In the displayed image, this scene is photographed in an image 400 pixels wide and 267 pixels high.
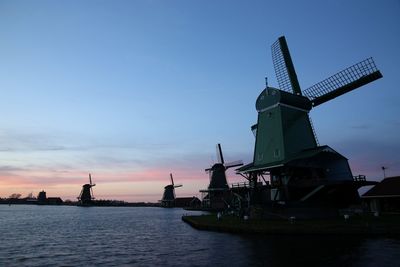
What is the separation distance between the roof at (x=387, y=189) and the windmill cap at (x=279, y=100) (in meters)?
14.7

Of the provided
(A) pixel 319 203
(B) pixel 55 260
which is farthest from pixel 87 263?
(A) pixel 319 203

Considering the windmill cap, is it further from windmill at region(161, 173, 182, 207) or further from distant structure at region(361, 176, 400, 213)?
windmill at region(161, 173, 182, 207)

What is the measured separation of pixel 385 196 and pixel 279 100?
61.1 ft

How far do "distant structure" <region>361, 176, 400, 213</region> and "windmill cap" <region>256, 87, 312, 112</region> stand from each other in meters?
14.7

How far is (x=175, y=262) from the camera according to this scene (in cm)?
2139

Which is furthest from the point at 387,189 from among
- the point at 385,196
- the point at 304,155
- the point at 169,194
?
the point at 169,194

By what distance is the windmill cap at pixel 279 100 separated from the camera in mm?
42812

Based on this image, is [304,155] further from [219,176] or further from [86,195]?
[86,195]

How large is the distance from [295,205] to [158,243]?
1688 centimetres

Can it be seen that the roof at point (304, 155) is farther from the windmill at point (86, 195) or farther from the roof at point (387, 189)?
the windmill at point (86, 195)

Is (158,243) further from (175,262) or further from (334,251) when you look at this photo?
(334,251)

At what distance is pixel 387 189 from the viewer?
4716cm

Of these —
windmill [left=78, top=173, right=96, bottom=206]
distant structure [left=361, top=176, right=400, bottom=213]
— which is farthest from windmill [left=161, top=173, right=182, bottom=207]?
distant structure [left=361, top=176, right=400, bottom=213]

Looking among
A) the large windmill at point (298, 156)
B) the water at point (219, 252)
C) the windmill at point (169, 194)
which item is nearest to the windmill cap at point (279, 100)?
the large windmill at point (298, 156)
